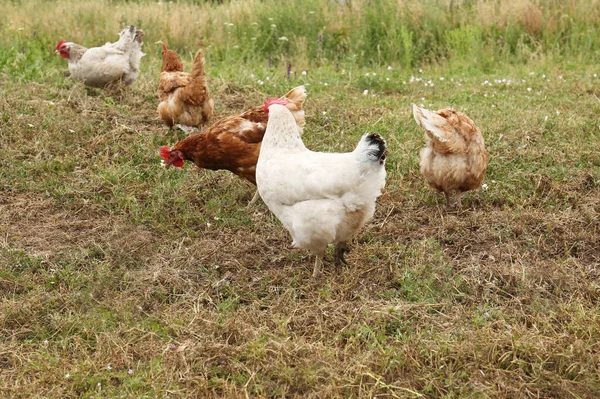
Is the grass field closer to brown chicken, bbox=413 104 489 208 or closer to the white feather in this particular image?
brown chicken, bbox=413 104 489 208

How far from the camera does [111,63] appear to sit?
7695 millimetres

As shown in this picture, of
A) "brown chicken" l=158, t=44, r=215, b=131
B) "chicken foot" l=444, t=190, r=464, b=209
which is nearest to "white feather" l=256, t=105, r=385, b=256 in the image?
"chicken foot" l=444, t=190, r=464, b=209

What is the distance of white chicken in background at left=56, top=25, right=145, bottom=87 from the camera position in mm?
7742

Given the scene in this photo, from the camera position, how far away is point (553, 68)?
30.6 ft

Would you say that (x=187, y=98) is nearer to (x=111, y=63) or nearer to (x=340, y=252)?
(x=111, y=63)

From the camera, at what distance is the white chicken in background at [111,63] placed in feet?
25.4

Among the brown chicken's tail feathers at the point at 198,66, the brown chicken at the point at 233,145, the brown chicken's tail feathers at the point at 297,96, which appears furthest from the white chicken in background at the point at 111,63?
the brown chicken's tail feathers at the point at 297,96

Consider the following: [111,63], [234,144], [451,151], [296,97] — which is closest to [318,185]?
[451,151]

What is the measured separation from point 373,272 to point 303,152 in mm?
944

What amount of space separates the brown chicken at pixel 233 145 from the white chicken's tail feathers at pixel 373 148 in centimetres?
170

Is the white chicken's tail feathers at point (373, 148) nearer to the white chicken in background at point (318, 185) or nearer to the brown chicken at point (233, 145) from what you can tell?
the white chicken in background at point (318, 185)

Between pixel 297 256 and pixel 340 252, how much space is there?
38 cm

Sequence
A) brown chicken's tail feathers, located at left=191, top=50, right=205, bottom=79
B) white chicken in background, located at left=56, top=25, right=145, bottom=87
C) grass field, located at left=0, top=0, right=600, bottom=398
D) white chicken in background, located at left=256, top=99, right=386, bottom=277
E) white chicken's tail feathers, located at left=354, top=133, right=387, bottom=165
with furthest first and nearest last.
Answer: white chicken in background, located at left=56, top=25, right=145, bottom=87
brown chicken's tail feathers, located at left=191, top=50, right=205, bottom=79
white chicken in background, located at left=256, top=99, right=386, bottom=277
white chicken's tail feathers, located at left=354, top=133, right=387, bottom=165
grass field, located at left=0, top=0, right=600, bottom=398

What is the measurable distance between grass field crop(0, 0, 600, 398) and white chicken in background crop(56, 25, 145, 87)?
17 centimetres
